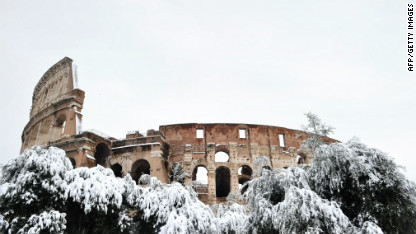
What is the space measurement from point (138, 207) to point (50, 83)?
18809 mm

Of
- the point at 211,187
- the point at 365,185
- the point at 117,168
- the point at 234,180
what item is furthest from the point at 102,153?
the point at 365,185

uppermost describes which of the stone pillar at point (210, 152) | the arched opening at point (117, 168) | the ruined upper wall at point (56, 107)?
the ruined upper wall at point (56, 107)

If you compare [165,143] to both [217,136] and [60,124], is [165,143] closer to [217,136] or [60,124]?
[217,136]

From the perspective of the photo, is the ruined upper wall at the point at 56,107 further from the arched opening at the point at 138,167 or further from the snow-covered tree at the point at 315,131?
the snow-covered tree at the point at 315,131

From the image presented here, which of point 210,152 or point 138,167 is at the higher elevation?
point 210,152

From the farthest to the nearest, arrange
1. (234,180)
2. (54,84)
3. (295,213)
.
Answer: (54,84)
(234,180)
(295,213)

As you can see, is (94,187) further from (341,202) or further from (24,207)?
(341,202)

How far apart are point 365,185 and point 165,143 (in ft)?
47.3

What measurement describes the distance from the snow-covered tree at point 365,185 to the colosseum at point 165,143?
11.4m

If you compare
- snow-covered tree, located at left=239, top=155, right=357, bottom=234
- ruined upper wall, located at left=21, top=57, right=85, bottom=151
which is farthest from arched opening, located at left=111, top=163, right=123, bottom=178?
snow-covered tree, located at left=239, top=155, right=357, bottom=234

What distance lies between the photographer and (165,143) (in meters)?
21.6

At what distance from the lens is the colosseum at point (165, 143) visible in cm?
2008

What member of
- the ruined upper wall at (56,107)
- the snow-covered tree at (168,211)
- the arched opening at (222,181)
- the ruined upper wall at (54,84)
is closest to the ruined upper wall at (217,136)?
the arched opening at (222,181)

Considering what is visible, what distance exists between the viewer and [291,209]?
793cm
